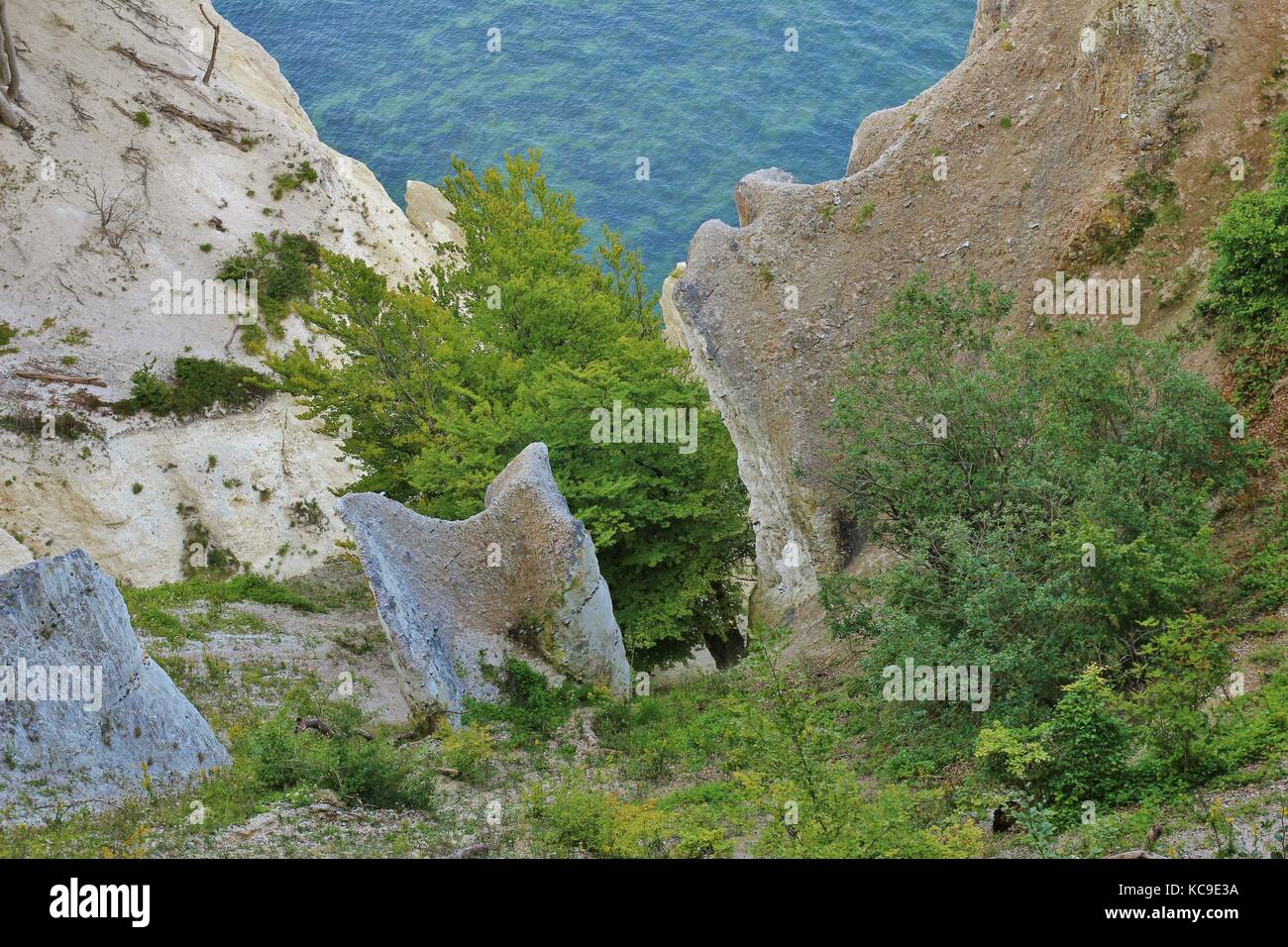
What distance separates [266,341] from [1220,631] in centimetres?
3306

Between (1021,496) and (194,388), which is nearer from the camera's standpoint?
(1021,496)

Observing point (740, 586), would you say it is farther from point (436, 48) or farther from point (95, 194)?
point (436, 48)

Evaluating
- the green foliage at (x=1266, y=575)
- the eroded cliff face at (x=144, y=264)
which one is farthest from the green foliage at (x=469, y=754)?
the eroded cliff face at (x=144, y=264)

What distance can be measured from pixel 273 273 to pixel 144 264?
4.21m

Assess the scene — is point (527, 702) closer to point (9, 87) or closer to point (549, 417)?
point (549, 417)

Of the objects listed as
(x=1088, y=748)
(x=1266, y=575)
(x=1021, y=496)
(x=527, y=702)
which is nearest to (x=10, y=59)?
(x=527, y=702)

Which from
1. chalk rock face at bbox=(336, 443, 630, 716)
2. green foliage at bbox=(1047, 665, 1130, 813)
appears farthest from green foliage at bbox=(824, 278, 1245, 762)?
chalk rock face at bbox=(336, 443, 630, 716)

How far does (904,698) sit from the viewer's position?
19359 millimetres

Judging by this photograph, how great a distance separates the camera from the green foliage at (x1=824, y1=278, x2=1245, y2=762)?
709 inches

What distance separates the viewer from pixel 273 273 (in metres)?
44.6

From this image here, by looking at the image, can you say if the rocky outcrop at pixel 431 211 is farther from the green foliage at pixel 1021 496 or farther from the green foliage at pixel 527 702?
the green foliage at pixel 1021 496

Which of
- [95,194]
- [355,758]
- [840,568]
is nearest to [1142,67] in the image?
[840,568]

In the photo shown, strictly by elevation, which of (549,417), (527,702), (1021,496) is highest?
(549,417)

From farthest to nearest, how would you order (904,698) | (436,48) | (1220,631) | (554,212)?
(436,48) < (554,212) < (904,698) < (1220,631)
